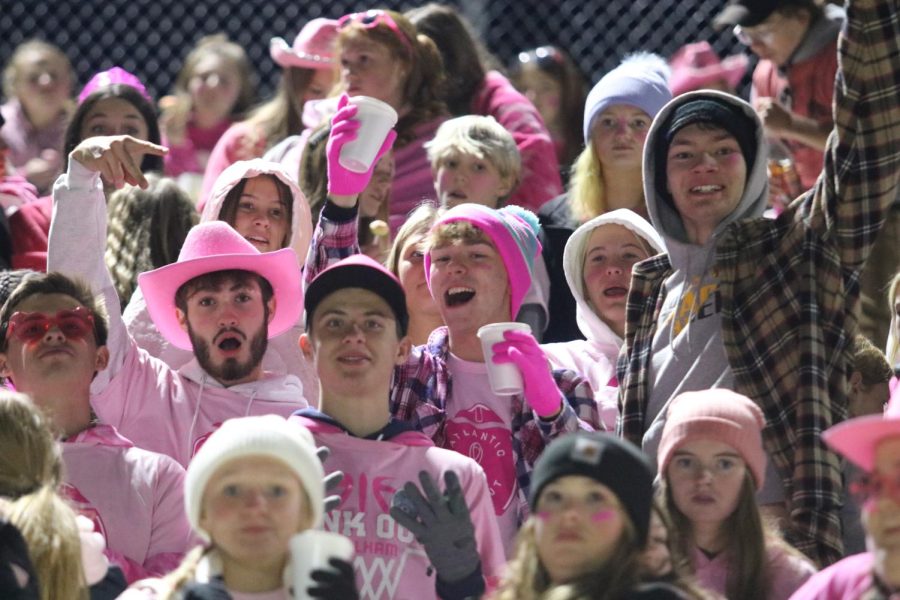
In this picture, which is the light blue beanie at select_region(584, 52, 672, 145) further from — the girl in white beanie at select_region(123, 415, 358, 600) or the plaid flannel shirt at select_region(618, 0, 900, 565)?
the girl in white beanie at select_region(123, 415, 358, 600)

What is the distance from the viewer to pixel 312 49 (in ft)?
22.1

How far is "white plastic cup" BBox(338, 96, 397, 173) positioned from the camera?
4934 millimetres

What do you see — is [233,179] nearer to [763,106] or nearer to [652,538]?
[763,106]

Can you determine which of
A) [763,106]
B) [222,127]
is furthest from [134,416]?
[222,127]

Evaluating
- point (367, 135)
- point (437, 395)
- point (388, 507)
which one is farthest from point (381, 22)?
point (388, 507)

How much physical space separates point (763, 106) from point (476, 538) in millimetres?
2092

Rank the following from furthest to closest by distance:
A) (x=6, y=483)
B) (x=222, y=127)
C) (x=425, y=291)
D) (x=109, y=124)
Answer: (x=222, y=127) → (x=109, y=124) → (x=425, y=291) → (x=6, y=483)

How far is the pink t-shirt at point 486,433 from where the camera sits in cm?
450

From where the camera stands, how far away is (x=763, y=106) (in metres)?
5.65

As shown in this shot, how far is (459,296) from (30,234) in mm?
1654

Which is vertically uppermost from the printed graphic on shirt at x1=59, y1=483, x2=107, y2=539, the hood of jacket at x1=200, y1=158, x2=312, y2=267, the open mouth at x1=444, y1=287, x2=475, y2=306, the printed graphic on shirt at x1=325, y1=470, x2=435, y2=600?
the hood of jacket at x1=200, y1=158, x2=312, y2=267

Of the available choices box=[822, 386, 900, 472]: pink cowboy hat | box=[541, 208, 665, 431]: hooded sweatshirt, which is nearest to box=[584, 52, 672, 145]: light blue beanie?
box=[541, 208, 665, 431]: hooded sweatshirt

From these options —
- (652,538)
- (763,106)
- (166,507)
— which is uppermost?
(763,106)

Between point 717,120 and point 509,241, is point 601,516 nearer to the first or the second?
point 717,120
